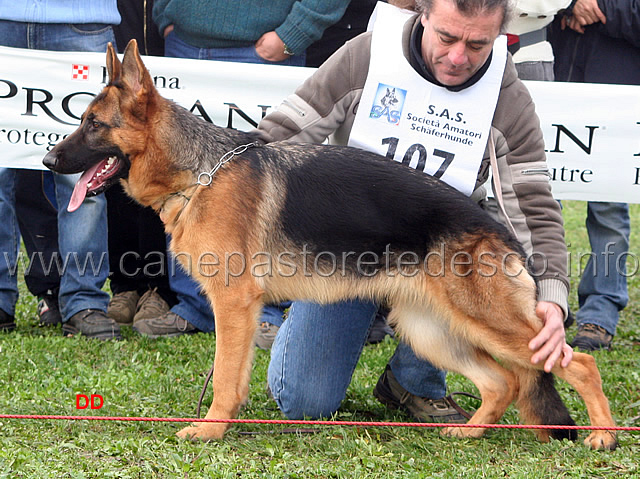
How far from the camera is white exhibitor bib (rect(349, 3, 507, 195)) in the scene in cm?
346

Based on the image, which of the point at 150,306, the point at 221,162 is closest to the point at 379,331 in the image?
the point at 150,306

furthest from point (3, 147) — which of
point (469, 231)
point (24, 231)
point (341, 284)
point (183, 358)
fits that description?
point (469, 231)

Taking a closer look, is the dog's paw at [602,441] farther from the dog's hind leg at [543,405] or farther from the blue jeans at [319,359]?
the blue jeans at [319,359]

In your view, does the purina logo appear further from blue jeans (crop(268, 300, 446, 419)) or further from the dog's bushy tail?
the dog's bushy tail

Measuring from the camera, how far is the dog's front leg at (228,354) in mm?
3293

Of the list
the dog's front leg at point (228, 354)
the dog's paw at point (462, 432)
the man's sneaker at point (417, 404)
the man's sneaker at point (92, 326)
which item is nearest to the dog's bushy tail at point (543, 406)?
the dog's paw at point (462, 432)

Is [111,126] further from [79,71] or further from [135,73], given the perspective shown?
[79,71]

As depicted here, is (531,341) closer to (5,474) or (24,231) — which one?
(5,474)

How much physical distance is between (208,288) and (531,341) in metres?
1.39

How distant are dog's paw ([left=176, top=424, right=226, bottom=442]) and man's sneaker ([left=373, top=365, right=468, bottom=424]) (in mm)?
995

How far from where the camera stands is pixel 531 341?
3172 millimetres

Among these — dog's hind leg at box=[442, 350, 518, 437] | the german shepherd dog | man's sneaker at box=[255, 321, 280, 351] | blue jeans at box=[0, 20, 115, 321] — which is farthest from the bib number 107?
blue jeans at box=[0, 20, 115, 321]

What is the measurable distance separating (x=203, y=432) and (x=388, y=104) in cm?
168

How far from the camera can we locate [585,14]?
5.30 metres
